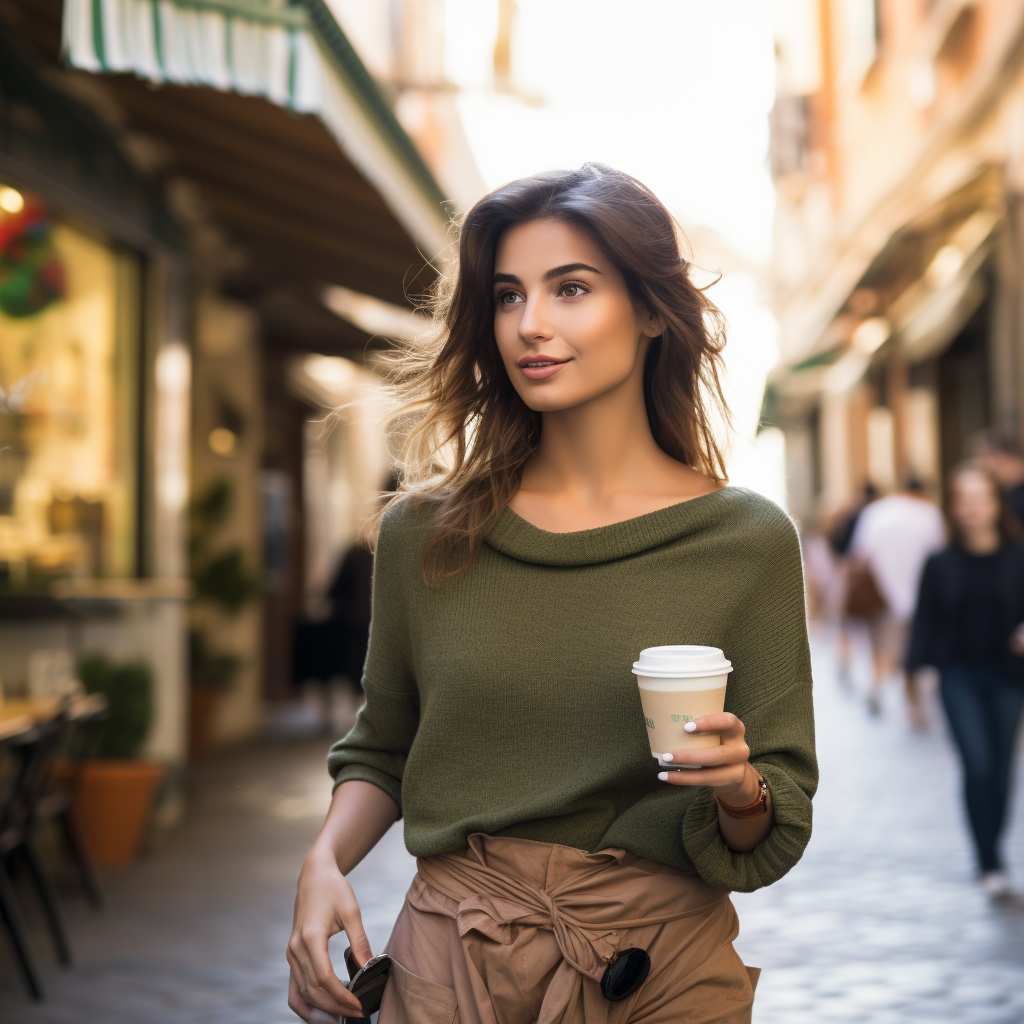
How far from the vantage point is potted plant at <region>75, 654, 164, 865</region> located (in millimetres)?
6648

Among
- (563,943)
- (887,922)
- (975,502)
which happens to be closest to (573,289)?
(563,943)

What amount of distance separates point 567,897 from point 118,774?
5332 millimetres

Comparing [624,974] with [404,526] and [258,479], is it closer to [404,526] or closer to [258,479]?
[404,526]

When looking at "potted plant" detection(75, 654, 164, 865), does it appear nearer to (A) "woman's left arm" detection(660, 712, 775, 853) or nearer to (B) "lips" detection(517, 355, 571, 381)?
(B) "lips" detection(517, 355, 571, 381)

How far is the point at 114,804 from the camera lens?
21.9 feet

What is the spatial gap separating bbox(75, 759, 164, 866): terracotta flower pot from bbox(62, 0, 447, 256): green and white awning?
327 centimetres

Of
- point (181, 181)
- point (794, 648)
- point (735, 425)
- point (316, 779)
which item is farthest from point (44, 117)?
point (794, 648)

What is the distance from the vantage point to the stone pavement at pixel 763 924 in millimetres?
4543

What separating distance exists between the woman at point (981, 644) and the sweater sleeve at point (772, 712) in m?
4.47

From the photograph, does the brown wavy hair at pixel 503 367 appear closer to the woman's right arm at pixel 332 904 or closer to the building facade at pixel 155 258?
the woman's right arm at pixel 332 904

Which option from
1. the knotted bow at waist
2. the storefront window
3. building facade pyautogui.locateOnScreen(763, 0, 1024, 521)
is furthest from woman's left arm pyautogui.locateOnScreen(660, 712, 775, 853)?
the storefront window

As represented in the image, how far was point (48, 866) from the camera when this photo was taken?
21.6 ft

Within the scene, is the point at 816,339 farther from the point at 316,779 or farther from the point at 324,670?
the point at 316,779

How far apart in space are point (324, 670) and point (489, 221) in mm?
10228
